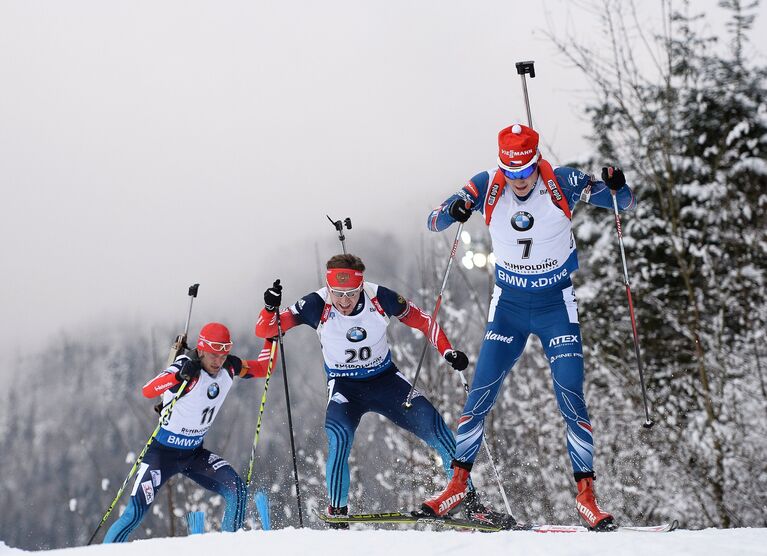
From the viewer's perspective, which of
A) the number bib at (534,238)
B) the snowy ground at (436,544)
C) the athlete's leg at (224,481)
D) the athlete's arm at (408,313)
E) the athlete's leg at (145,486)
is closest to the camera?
the snowy ground at (436,544)

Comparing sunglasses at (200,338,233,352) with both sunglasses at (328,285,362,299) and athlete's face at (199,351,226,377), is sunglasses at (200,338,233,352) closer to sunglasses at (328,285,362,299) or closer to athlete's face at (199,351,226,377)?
athlete's face at (199,351,226,377)

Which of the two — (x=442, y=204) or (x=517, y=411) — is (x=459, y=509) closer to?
(x=442, y=204)

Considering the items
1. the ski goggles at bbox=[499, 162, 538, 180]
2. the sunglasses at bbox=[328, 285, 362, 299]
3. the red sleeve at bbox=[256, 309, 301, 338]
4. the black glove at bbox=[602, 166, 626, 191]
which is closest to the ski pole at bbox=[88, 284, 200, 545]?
the red sleeve at bbox=[256, 309, 301, 338]

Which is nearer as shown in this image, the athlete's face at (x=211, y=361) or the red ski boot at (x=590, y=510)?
the red ski boot at (x=590, y=510)

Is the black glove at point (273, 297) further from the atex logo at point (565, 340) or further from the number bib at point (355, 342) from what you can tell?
the atex logo at point (565, 340)

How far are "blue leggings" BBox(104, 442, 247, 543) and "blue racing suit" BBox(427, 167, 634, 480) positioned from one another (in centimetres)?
263

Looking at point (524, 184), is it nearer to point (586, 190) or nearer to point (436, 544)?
point (586, 190)

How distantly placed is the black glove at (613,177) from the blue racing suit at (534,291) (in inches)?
4.2

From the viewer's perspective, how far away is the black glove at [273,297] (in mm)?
6195

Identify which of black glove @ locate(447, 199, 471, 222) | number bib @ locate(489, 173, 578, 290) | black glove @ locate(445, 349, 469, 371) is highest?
black glove @ locate(447, 199, 471, 222)

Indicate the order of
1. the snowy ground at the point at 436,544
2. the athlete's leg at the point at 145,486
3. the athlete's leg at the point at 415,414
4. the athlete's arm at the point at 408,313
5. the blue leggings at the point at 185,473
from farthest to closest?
the blue leggings at the point at 185,473
the athlete's leg at the point at 145,486
the athlete's arm at the point at 408,313
the athlete's leg at the point at 415,414
the snowy ground at the point at 436,544

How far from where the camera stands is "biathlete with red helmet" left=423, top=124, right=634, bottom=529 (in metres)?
5.16

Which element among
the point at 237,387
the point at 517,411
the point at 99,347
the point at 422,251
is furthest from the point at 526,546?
the point at 99,347

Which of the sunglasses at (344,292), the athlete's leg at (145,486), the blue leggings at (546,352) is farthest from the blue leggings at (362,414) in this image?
the athlete's leg at (145,486)
